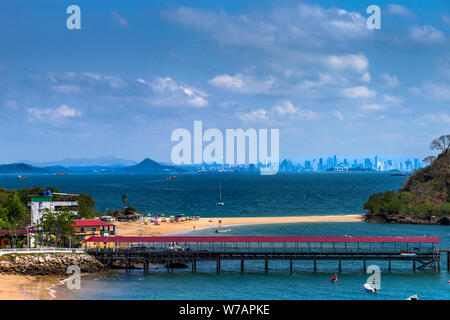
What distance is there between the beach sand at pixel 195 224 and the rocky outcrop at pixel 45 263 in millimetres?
32894

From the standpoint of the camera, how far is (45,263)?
65625 mm

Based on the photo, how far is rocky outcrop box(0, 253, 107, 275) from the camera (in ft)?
209

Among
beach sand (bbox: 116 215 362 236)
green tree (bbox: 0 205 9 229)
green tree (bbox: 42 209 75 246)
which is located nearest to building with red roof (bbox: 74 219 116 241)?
green tree (bbox: 42 209 75 246)

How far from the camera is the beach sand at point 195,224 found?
350ft

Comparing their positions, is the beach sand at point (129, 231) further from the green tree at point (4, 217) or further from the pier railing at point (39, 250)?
the green tree at point (4, 217)

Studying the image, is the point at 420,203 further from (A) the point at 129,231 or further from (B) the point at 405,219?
(A) the point at 129,231

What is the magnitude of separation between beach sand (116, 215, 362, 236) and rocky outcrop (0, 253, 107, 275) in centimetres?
3289

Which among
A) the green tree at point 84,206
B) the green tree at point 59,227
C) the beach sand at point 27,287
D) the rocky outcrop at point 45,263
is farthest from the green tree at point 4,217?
the green tree at point 84,206

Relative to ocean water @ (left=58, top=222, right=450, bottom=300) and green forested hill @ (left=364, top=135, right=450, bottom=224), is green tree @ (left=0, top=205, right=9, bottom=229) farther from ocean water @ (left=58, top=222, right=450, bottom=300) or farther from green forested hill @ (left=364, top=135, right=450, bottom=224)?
green forested hill @ (left=364, top=135, right=450, bottom=224)

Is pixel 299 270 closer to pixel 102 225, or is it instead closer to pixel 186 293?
pixel 186 293

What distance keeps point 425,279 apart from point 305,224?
196 feet
